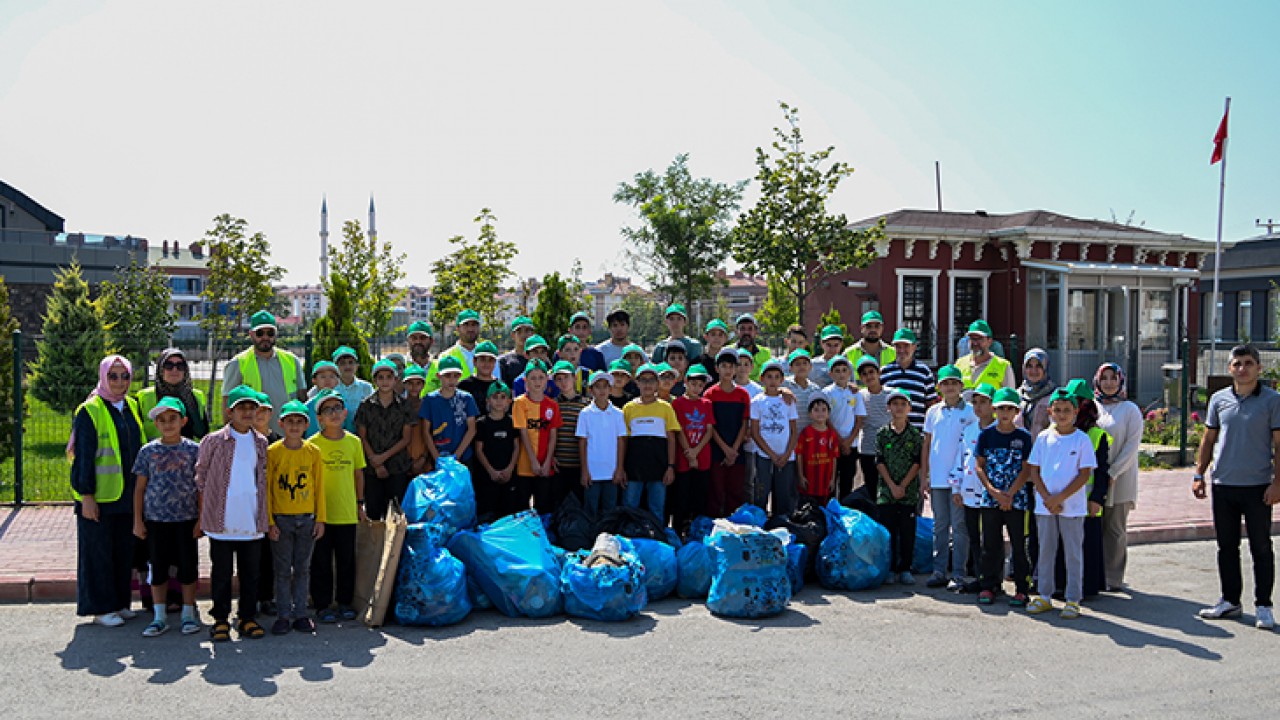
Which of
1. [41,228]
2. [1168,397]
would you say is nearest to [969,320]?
[1168,397]

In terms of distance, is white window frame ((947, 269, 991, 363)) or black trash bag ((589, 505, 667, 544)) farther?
white window frame ((947, 269, 991, 363))

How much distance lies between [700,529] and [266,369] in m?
4.09

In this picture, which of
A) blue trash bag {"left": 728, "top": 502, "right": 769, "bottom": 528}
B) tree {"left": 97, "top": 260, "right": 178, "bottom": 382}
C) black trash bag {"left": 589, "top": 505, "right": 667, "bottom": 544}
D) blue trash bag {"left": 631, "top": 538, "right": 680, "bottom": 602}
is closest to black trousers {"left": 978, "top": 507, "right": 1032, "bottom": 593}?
blue trash bag {"left": 728, "top": 502, "right": 769, "bottom": 528}

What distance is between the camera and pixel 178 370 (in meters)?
6.91

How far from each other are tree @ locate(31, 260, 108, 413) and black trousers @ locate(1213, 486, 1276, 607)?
14722mm

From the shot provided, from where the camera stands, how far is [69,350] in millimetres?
18125

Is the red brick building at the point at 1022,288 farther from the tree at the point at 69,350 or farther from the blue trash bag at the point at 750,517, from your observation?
the tree at the point at 69,350

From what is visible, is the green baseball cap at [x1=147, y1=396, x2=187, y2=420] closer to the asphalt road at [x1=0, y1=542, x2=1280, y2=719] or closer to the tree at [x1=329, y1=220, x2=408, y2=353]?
the asphalt road at [x1=0, y1=542, x2=1280, y2=719]

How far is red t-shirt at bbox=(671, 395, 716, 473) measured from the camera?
28.1 ft

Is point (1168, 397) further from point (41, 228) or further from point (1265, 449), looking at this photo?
point (41, 228)

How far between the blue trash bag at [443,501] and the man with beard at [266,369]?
157 centimetres

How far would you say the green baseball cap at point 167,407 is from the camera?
6.44 meters

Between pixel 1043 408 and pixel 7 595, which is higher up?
pixel 1043 408

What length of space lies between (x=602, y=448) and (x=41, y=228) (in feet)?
155
